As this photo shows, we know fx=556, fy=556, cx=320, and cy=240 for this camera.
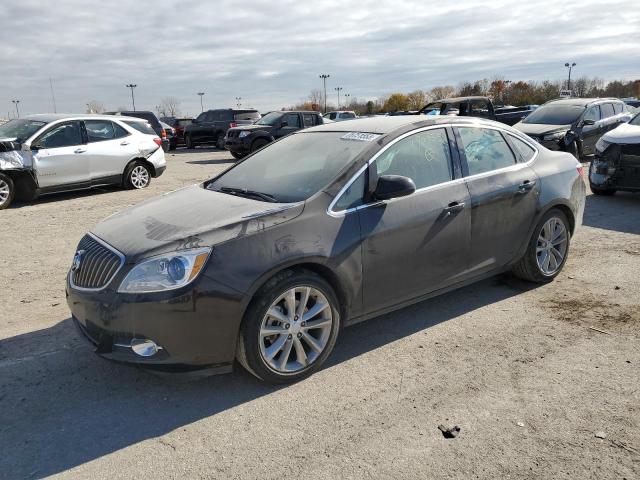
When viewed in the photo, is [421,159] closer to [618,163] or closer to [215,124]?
[618,163]

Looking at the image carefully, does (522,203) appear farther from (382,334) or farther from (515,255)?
(382,334)

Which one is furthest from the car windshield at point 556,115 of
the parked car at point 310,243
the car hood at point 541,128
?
the parked car at point 310,243

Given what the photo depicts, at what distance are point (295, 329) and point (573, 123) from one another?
13.1 meters

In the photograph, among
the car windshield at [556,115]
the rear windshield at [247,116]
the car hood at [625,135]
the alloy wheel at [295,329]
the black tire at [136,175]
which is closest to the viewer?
the alloy wheel at [295,329]

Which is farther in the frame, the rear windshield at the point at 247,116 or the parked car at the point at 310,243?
the rear windshield at the point at 247,116

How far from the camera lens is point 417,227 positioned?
4.15 m

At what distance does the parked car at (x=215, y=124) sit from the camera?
25.1 metres

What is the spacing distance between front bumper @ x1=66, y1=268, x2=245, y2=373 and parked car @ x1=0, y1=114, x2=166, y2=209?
26.4 feet

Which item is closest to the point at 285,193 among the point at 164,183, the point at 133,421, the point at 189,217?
the point at 189,217

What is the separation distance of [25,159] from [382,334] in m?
8.50

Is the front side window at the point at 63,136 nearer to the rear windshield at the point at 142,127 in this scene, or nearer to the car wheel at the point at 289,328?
the rear windshield at the point at 142,127

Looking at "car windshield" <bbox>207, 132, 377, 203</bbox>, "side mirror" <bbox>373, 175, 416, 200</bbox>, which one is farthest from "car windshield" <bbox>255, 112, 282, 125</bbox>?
"side mirror" <bbox>373, 175, 416, 200</bbox>

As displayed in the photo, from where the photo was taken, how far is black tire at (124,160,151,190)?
12.0 metres

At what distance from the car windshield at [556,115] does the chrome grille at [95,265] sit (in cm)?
1343
